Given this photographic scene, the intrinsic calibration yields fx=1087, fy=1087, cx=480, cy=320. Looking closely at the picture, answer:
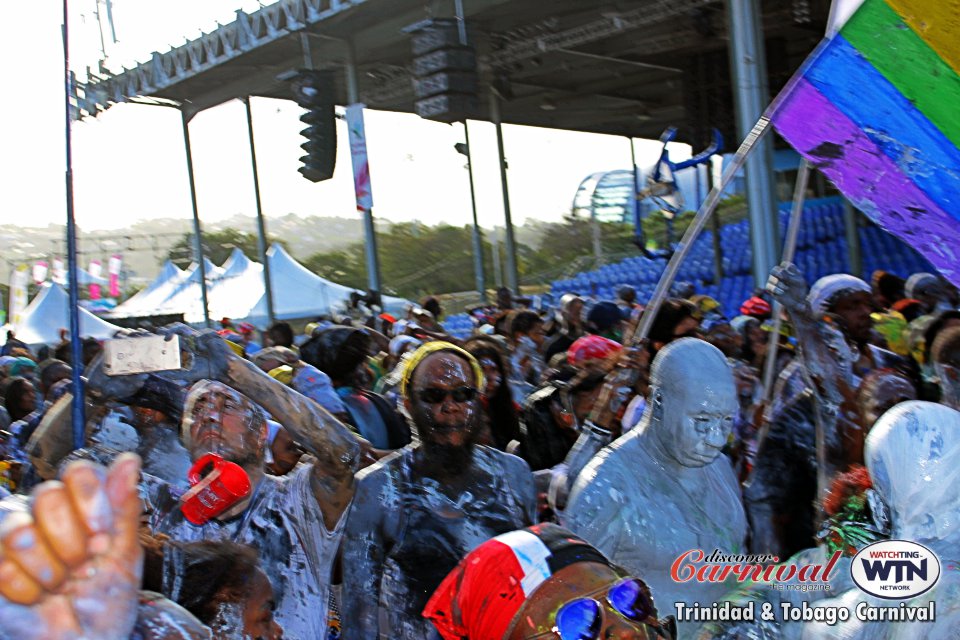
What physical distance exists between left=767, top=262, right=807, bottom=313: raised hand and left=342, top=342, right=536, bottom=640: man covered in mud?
3.37 feet

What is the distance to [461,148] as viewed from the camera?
1931 centimetres

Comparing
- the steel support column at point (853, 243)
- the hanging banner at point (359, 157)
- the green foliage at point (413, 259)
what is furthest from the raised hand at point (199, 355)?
the green foliage at point (413, 259)

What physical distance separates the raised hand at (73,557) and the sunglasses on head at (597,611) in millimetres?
628

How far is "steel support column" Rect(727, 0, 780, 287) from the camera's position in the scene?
41.9 feet

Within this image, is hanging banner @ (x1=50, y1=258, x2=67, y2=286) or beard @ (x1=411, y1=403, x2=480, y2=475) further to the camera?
hanging banner @ (x1=50, y1=258, x2=67, y2=286)

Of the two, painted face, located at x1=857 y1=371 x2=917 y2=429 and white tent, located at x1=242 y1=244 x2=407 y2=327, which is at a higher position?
white tent, located at x1=242 y1=244 x2=407 y2=327

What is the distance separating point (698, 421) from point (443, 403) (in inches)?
26.8

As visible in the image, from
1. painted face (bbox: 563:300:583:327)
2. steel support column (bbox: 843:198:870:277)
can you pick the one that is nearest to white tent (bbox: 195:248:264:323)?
steel support column (bbox: 843:198:870:277)

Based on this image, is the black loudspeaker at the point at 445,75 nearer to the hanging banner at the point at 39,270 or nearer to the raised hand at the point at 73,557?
the raised hand at the point at 73,557

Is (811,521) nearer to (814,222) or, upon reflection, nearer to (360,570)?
(360,570)

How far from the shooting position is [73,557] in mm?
1262

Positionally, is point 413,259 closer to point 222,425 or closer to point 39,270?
point 39,270

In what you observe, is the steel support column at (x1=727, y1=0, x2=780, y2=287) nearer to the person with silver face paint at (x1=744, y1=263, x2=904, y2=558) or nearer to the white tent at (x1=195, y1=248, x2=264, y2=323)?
the person with silver face paint at (x1=744, y1=263, x2=904, y2=558)

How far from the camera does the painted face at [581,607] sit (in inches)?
63.8
